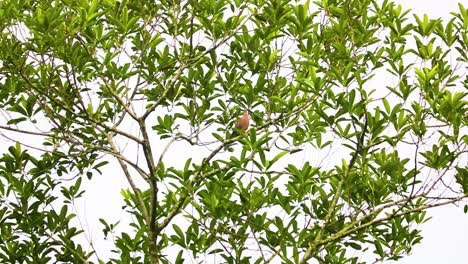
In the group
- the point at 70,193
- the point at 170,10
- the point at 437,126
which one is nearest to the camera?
the point at 437,126

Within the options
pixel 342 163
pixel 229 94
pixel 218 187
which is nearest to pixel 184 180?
pixel 218 187

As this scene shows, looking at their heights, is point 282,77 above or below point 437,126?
above

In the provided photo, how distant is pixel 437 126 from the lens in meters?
6.76

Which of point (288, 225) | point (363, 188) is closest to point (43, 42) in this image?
point (288, 225)

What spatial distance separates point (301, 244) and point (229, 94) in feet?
5.91

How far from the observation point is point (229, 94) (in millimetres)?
7602

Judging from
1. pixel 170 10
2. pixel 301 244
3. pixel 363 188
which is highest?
pixel 170 10

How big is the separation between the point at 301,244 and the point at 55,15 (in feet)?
10.9

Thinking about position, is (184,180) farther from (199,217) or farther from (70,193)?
(70,193)

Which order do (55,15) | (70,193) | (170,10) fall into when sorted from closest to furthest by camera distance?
1. (55,15)
2. (170,10)
3. (70,193)

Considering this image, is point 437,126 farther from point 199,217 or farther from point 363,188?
point 199,217

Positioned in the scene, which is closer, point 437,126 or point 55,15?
point 55,15

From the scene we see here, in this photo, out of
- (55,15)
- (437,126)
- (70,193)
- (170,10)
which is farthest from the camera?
(70,193)

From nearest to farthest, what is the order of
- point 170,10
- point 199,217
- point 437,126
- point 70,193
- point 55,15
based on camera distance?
point 55,15, point 437,126, point 199,217, point 170,10, point 70,193
